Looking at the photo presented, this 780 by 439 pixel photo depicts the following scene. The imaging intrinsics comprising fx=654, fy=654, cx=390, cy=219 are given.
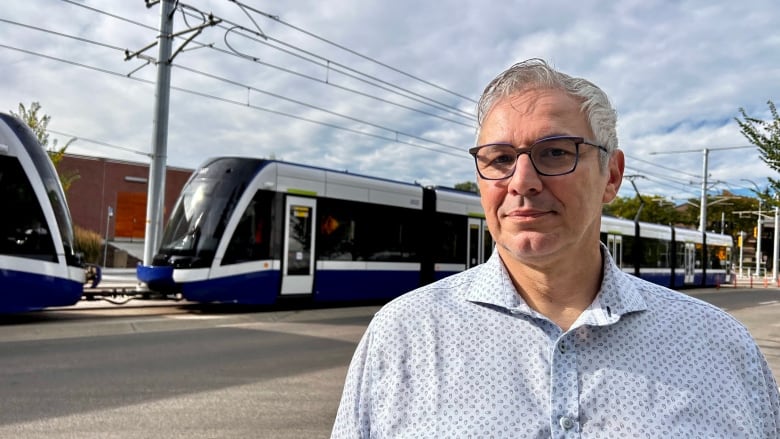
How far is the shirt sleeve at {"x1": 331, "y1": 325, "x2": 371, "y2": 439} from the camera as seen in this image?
1.60 meters

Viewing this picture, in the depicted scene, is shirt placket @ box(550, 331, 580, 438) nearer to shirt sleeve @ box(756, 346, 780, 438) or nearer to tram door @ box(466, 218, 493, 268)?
shirt sleeve @ box(756, 346, 780, 438)

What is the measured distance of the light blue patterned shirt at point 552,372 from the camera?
1488 mm

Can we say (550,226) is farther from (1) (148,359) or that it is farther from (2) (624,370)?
(1) (148,359)

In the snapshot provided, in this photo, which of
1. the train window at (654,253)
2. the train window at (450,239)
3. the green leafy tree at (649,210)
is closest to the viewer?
the train window at (450,239)

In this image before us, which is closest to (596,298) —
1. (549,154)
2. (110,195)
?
(549,154)

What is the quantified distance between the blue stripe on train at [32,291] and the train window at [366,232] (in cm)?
513

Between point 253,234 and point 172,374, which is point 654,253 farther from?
point 172,374

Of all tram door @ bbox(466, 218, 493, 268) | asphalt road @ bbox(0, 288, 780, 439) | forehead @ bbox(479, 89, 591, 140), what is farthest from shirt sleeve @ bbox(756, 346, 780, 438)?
tram door @ bbox(466, 218, 493, 268)

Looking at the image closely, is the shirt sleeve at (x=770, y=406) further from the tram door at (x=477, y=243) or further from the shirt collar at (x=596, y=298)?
the tram door at (x=477, y=243)

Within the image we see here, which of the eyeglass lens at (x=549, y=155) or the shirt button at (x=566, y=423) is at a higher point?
the eyeglass lens at (x=549, y=155)

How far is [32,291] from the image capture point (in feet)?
34.2

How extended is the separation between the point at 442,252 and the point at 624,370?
15803mm

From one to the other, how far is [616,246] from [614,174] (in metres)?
24.5

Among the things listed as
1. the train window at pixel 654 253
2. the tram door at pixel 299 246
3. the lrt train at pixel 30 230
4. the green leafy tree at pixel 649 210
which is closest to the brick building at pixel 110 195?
the train window at pixel 654 253
